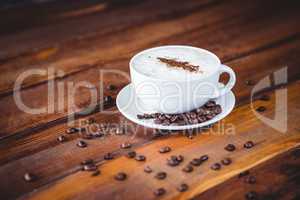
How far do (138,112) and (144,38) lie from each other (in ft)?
1.91

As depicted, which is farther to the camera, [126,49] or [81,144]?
[126,49]

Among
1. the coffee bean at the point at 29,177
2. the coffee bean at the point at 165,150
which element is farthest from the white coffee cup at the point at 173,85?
the coffee bean at the point at 29,177

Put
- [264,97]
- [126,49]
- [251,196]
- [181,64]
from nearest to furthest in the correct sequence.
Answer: [251,196], [181,64], [264,97], [126,49]

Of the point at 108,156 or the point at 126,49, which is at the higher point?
the point at 126,49

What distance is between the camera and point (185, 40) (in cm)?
154

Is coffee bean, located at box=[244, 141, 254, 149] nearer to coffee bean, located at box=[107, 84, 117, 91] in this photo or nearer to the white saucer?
the white saucer

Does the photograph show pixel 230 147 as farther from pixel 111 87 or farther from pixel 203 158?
pixel 111 87

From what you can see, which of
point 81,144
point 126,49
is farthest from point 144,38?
point 81,144

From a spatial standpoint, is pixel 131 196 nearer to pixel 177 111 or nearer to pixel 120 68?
pixel 177 111

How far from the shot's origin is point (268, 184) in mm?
867

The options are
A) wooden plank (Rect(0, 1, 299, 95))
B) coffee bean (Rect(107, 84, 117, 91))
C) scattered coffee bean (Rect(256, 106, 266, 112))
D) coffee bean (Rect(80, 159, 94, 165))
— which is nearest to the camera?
coffee bean (Rect(80, 159, 94, 165))

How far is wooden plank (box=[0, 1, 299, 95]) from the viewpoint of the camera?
142 cm

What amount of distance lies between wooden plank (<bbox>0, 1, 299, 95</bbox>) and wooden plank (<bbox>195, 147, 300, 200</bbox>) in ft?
2.01

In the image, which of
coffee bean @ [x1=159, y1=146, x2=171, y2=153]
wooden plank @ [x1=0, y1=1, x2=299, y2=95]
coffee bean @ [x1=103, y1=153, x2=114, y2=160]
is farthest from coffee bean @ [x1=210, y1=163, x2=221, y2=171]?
wooden plank @ [x1=0, y1=1, x2=299, y2=95]
